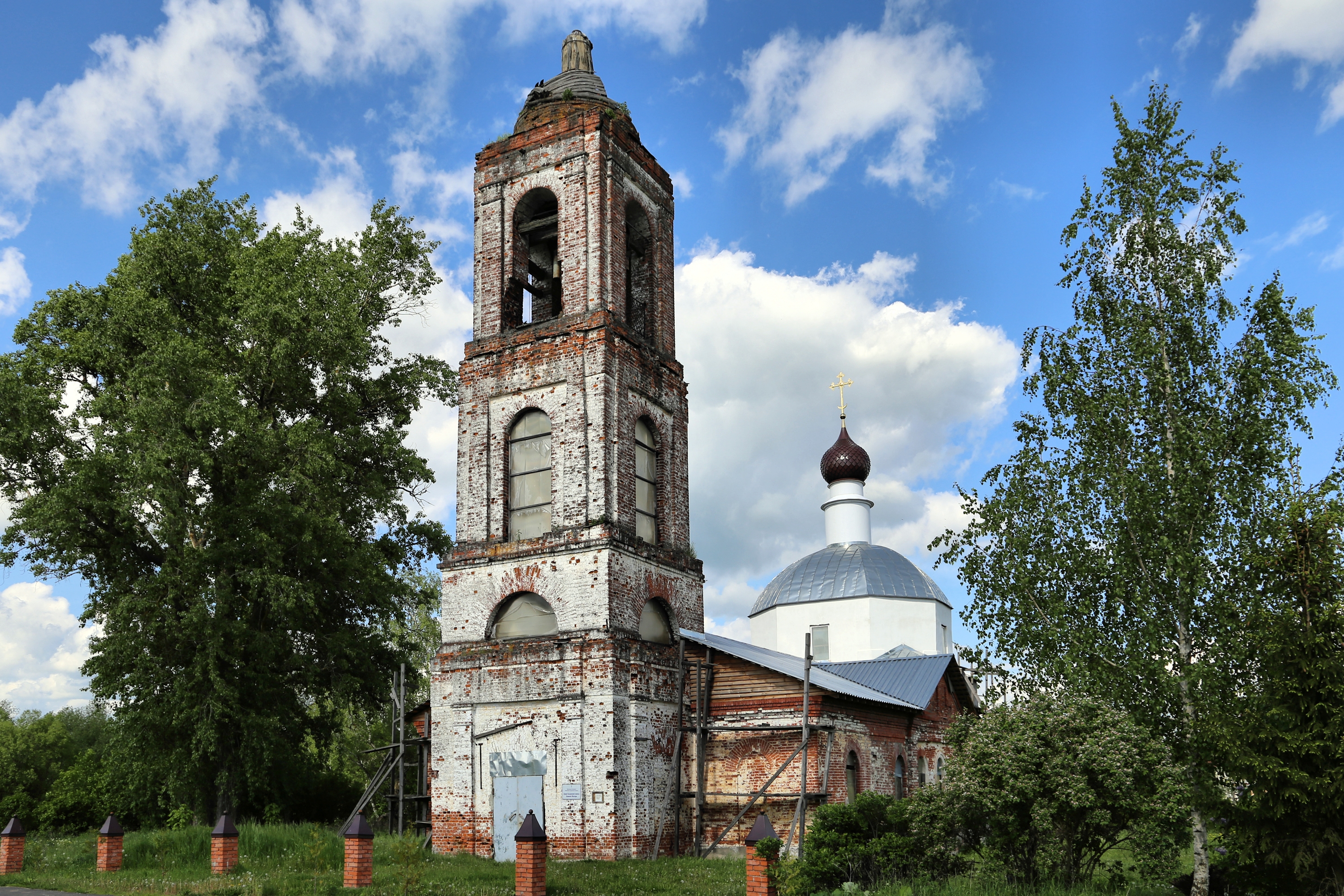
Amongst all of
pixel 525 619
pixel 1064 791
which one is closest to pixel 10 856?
pixel 525 619

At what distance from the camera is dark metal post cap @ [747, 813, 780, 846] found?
1181cm

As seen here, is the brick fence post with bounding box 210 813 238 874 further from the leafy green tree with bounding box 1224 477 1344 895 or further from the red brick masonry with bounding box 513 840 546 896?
the leafy green tree with bounding box 1224 477 1344 895

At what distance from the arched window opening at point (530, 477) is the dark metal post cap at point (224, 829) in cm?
617

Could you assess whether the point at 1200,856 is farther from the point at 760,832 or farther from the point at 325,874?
the point at 325,874

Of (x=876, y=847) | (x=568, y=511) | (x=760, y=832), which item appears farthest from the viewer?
(x=568, y=511)

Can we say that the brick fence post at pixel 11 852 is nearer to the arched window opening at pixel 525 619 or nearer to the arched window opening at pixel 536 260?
the arched window opening at pixel 525 619

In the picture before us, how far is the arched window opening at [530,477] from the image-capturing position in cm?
1845

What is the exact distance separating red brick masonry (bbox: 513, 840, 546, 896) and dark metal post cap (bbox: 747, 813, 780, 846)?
8.25 ft

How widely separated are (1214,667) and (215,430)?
17933 mm

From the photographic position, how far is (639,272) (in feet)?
70.0

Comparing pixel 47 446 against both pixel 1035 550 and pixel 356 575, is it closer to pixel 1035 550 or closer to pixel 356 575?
pixel 356 575

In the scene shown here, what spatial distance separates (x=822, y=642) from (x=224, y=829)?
20931 mm

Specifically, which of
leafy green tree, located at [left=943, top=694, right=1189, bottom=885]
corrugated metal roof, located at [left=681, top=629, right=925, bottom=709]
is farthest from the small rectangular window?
leafy green tree, located at [left=943, top=694, right=1189, bottom=885]

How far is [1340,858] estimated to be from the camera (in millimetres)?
10422
